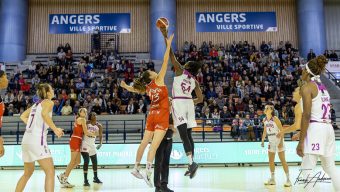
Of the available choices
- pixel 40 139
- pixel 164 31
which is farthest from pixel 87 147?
pixel 164 31

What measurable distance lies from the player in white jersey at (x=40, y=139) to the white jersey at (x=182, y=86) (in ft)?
7.48

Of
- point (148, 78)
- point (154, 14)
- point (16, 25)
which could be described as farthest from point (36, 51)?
point (148, 78)

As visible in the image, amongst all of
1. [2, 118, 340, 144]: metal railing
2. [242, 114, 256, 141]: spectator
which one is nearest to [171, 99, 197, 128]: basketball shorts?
[2, 118, 340, 144]: metal railing

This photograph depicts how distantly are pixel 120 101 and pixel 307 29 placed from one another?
14.5 m

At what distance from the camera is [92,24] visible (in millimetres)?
26547

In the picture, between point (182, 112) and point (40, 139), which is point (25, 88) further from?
point (40, 139)

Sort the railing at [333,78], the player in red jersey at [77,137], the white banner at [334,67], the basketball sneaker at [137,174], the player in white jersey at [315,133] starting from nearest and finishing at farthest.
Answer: the player in white jersey at [315,133] → the basketball sneaker at [137,174] → the player in red jersey at [77,137] → the railing at [333,78] → the white banner at [334,67]

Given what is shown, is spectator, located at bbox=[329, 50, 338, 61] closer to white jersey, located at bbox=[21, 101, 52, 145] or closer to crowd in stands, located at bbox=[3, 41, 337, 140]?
crowd in stands, located at bbox=[3, 41, 337, 140]

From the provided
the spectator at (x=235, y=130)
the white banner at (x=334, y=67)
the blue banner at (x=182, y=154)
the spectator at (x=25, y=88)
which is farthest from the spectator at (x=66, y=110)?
the white banner at (x=334, y=67)

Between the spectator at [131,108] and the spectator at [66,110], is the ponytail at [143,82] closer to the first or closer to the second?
the spectator at [131,108]

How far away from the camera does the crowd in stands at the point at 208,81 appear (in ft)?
58.7

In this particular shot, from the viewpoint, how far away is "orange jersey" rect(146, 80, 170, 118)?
19.7ft

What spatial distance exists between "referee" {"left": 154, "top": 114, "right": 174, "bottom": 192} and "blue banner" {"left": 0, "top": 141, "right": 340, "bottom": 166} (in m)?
8.02

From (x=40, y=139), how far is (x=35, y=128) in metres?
0.17
